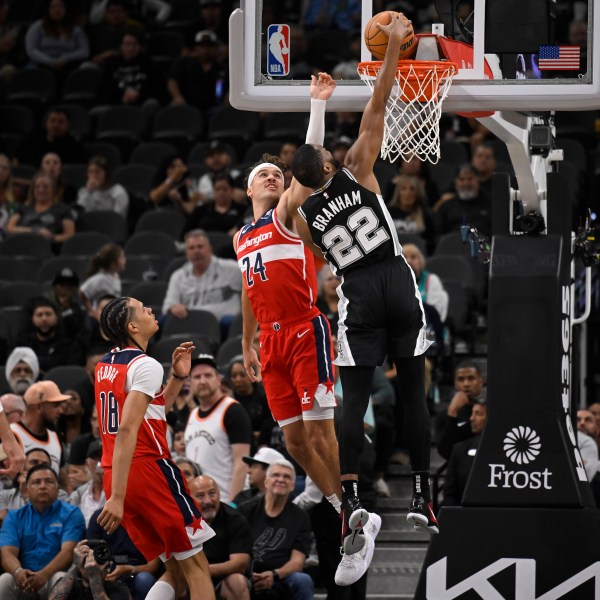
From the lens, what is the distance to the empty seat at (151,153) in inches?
682

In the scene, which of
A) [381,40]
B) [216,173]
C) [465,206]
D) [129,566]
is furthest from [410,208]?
[381,40]

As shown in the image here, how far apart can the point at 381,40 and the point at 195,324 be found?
585 centimetres

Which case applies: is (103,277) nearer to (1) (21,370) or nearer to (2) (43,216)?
(1) (21,370)

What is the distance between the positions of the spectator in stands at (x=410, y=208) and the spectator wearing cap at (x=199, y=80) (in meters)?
4.25

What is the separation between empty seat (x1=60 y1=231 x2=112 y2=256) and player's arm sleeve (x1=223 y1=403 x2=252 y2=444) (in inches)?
183

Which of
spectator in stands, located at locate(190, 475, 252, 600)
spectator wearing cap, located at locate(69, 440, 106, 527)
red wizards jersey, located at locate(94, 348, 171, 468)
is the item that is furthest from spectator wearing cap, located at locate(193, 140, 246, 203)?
red wizards jersey, located at locate(94, 348, 171, 468)

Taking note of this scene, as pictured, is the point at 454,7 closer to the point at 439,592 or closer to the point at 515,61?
the point at 515,61

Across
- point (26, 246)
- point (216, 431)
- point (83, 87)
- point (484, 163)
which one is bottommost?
point (216, 431)

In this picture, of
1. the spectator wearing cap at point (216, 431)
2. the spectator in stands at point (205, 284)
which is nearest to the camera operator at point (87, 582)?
the spectator wearing cap at point (216, 431)

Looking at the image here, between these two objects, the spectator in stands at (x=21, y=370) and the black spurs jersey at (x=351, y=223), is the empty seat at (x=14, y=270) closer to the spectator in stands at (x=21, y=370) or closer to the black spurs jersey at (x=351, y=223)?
the spectator in stands at (x=21, y=370)

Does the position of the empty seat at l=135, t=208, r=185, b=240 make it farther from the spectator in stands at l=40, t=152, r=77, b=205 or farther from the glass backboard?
the glass backboard

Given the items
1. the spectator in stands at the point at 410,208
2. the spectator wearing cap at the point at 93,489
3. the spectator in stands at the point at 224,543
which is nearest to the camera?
the spectator in stands at the point at 224,543

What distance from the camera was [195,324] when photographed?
13766 millimetres

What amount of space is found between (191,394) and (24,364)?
1.59 meters
